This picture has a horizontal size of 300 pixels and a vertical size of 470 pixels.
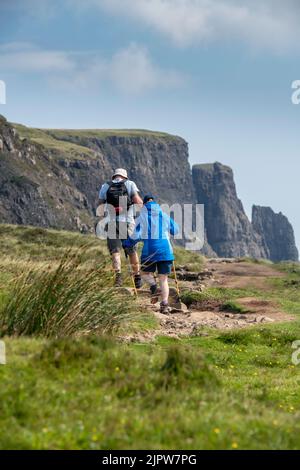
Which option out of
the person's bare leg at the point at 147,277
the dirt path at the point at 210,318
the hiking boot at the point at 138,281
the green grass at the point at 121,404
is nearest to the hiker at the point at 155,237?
the person's bare leg at the point at 147,277

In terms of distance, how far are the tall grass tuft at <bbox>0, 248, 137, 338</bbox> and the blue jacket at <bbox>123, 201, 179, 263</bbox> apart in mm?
4212

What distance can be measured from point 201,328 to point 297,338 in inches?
86.1

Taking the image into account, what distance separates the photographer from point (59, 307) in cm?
1062

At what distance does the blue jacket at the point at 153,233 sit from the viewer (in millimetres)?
16672

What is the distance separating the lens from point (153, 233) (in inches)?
657

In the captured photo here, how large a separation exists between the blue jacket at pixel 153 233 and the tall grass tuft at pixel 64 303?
4.21 m

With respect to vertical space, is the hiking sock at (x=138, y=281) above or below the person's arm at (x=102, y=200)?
below

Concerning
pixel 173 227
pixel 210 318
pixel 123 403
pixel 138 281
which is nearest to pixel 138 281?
pixel 138 281

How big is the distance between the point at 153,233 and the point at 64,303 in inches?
244

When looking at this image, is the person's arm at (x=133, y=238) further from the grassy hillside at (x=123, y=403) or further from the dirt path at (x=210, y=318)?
the grassy hillside at (x=123, y=403)

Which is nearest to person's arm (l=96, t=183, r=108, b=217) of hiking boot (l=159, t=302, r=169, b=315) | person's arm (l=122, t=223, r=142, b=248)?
person's arm (l=122, t=223, r=142, b=248)

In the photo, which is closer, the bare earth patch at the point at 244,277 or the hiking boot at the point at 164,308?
the hiking boot at the point at 164,308
